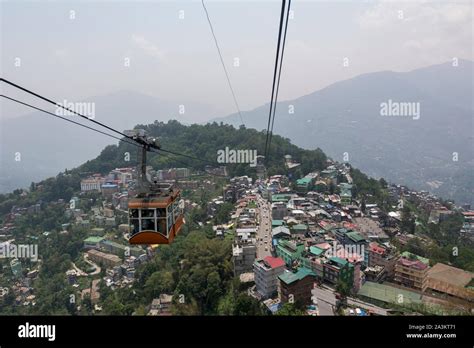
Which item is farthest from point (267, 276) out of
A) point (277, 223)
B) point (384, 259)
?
point (277, 223)

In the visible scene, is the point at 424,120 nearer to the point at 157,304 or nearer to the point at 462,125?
the point at 462,125

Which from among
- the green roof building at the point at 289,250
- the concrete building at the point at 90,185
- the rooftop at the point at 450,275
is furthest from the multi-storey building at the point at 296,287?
the concrete building at the point at 90,185

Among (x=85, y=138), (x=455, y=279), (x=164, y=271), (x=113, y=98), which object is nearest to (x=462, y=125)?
(x=455, y=279)

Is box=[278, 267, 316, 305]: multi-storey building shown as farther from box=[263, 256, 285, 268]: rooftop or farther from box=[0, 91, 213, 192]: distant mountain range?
box=[0, 91, 213, 192]: distant mountain range

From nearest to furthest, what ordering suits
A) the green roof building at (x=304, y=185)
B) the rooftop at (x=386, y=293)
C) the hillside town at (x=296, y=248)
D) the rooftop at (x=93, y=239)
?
the hillside town at (x=296, y=248)
the rooftop at (x=386, y=293)
the rooftop at (x=93, y=239)
the green roof building at (x=304, y=185)

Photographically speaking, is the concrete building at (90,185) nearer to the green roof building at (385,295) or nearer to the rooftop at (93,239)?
the rooftop at (93,239)

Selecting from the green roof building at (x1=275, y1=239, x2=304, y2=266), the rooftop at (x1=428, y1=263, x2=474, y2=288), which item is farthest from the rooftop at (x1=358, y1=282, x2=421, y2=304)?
the green roof building at (x1=275, y1=239, x2=304, y2=266)

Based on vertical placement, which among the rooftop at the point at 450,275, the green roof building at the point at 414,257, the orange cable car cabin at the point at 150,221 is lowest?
the rooftop at the point at 450,275
